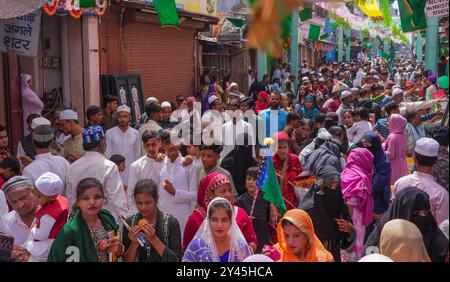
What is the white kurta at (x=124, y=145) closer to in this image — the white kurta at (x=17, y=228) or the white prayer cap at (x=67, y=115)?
the white prayer cap at (x=67, y=115)

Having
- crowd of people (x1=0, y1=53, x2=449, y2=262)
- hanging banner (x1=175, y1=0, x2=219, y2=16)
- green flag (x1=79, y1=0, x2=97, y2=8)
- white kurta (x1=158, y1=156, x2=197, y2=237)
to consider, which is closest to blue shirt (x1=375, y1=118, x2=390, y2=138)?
crowd of people (x1=0, y1=53, x2=449, y2=262)

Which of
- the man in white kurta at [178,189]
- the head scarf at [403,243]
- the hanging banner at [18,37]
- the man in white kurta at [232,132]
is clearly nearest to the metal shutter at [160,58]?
the hanging banner at [18,37]

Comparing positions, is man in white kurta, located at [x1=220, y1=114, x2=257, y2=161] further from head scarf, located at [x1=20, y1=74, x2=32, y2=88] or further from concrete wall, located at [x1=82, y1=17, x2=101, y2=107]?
concrete wall, located at [x1=82, y1=17, x2=101, y2=107]

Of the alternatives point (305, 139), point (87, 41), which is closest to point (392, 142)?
point (305, 139)

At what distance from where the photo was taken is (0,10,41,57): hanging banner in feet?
22.1

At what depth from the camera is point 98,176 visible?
4371 mm

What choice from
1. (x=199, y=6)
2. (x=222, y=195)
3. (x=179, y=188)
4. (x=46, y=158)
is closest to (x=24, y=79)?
(x=46, y=158)

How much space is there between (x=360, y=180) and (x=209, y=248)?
6.30ft

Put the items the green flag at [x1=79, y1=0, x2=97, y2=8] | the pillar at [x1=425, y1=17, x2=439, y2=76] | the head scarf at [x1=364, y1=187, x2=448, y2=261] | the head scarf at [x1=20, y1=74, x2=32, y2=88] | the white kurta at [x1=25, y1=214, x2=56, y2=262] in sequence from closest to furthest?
1. the head scarf at [x1=364, y1=187, x2=448, y2=261]
2. the white kurta at [x1=25, y1=214, x2=56, y2=262]
3. the green flag at [x1=79, y1=0, x2=97, y2=8]
4. the head scarf at [x1=20, y1=74, x2=32, y2=88]
5. the pillar at [x1=425, y1=17, x2=439, y2=76]

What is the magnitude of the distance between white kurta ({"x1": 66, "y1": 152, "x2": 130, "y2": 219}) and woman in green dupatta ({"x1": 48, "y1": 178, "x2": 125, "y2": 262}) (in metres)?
0.91

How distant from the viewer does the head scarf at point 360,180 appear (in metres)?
4.63

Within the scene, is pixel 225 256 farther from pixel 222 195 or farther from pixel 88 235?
pixel 88 235

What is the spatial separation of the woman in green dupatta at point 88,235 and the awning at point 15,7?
3.04 metres

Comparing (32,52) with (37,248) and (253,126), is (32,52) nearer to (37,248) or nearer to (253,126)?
(253,126)
